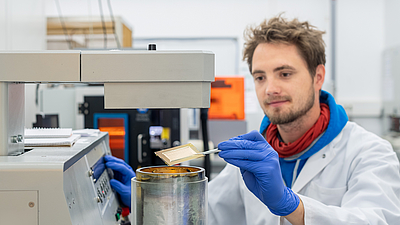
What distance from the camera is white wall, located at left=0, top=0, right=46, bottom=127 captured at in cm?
150

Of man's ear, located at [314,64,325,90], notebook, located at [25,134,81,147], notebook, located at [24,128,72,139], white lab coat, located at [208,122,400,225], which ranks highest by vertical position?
man's ear, located at [314,64,325,90]

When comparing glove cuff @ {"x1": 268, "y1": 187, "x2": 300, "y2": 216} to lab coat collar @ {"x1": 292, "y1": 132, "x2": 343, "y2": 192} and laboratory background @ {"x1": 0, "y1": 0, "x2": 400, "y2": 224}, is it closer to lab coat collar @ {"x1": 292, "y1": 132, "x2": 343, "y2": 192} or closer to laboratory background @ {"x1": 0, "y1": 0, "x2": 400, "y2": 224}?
lab coat collar @ {"x1": 292, "y1": 132, "x2": 343, "y2": 192}

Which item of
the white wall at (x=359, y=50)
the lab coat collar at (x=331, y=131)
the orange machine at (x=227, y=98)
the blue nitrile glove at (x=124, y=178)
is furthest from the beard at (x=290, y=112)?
the white wall at (x=359, y=50)

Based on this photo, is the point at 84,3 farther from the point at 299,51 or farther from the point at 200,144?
the point at 299,51

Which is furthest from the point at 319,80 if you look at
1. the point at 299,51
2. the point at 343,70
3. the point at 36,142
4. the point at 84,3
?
the point at 84,3

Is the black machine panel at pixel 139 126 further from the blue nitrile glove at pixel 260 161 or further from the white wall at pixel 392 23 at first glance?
the white wall at pixel 392 23

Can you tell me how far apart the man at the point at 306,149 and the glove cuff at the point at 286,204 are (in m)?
0.03

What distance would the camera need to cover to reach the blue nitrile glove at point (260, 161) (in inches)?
31.7

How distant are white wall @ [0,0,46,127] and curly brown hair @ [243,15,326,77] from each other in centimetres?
105

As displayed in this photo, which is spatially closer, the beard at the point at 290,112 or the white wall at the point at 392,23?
the beard at the point at 290,112

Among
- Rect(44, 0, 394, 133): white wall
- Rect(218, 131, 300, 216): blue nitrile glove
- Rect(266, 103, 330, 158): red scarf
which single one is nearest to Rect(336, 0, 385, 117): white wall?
Rect(44, 0, 394, 133): white wall

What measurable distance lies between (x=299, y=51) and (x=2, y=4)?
138 cm

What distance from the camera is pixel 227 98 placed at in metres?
2.85

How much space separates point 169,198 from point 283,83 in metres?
0.89
